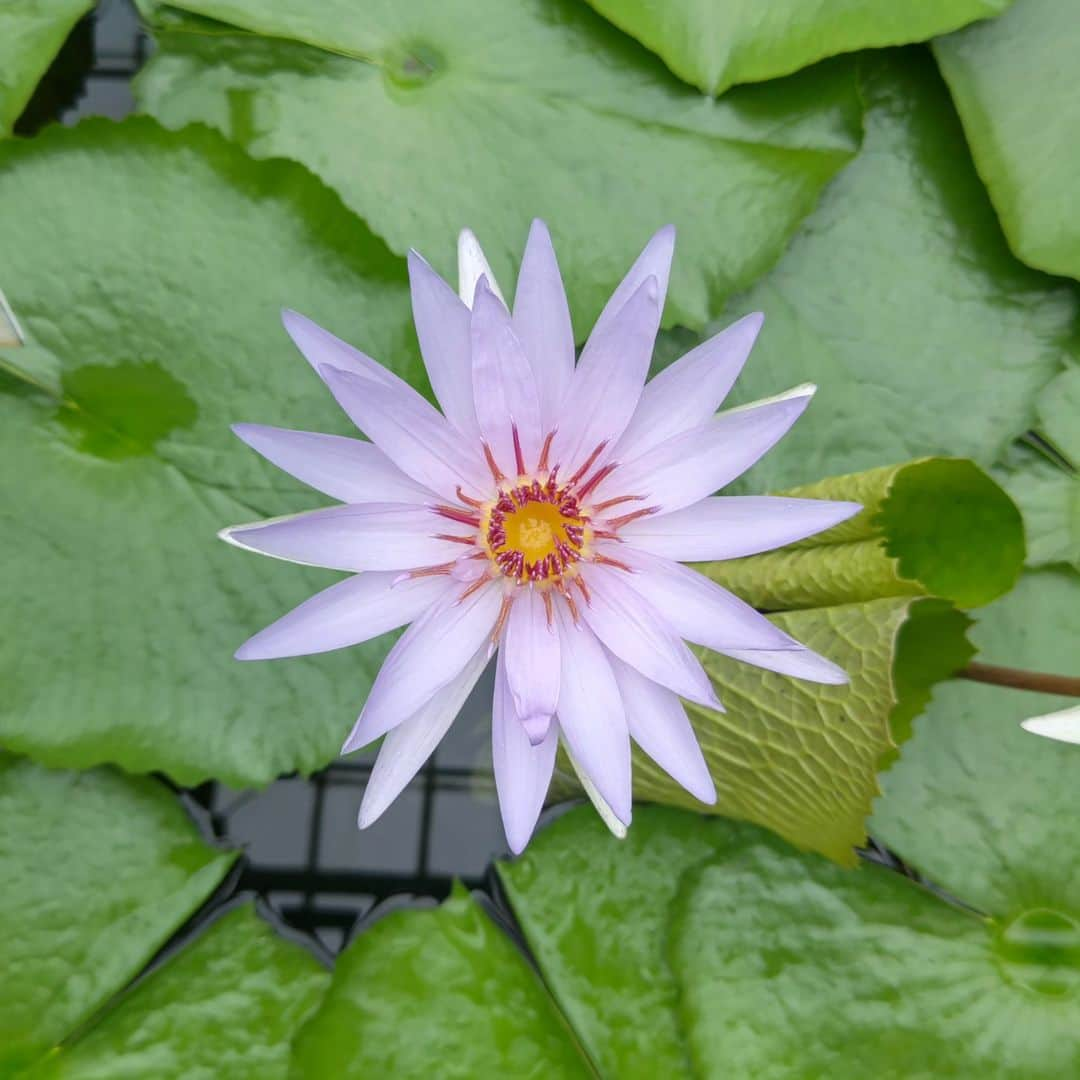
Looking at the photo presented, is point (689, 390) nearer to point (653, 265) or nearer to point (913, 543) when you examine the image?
point (653, 265)

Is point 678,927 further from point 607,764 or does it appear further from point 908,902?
point 607,764

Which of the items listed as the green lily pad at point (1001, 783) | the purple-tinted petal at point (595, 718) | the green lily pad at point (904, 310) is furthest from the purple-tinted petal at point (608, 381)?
the green lily pad at point (1001, 783)

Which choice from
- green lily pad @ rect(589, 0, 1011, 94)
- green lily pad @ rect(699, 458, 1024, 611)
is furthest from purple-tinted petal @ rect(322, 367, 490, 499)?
green lily pad @ rect(589, 0, 1011, 94)

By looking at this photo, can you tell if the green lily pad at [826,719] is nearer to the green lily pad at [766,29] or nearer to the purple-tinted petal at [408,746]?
the purple-tinted petal at [408,746]

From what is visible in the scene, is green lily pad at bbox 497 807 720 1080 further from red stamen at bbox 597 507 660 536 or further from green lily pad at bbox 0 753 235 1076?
red stamen at bbox 597 507 660 536

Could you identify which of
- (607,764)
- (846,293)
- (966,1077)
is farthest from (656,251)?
(966,1077)
